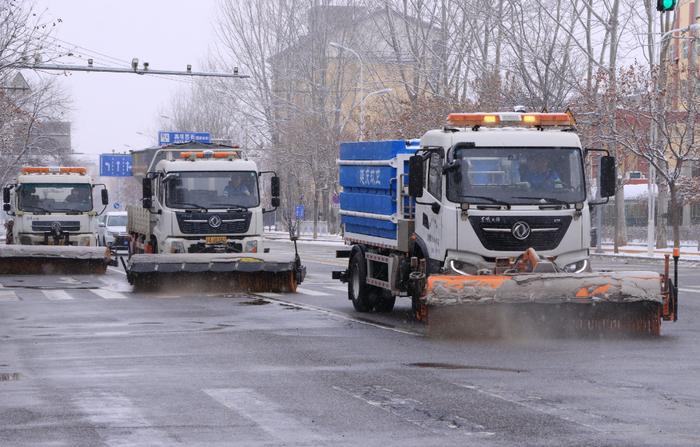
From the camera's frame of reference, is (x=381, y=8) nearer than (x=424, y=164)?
No

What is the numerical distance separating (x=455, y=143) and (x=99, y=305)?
848 centimetres

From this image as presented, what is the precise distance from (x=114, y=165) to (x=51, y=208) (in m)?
58.7

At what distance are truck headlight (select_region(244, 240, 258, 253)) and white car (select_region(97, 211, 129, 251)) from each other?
68.4ft

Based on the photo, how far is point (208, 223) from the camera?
29328mm

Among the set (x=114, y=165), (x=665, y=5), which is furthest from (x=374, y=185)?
(x=114, y=165)

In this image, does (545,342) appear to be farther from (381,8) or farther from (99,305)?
(381,8)

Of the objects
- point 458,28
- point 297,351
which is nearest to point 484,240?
point 297,351

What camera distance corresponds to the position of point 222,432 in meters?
9.80

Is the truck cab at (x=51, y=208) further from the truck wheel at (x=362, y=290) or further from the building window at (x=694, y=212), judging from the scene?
the building window at (x=694, y=212)

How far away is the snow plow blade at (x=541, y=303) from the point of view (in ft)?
55.4

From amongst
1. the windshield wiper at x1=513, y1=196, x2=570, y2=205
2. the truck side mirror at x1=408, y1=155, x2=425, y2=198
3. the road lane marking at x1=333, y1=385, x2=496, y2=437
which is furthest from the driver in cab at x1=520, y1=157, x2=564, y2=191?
the road lane marking at x1=333, y1=385, x2=496, y2=437

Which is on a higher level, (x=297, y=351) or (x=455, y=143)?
(x=455, y=143)

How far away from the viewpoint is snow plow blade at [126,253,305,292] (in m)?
26.2

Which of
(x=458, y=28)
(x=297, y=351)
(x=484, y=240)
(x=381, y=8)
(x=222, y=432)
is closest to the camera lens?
(x=222, y=432)
